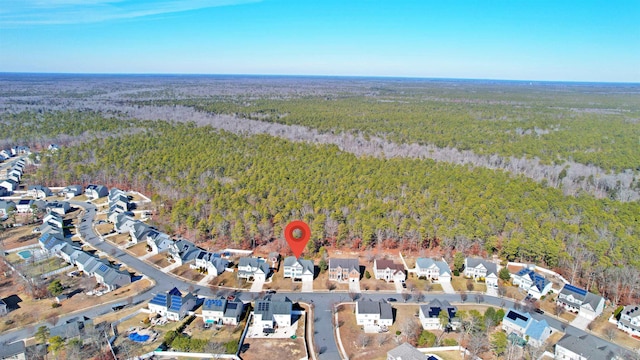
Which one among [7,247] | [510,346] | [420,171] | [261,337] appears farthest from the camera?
[420,171]

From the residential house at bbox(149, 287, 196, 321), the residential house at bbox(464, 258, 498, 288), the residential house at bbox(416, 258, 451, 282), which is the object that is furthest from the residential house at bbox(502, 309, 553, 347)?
the residential house at bbox(149, 287, 196, 321)

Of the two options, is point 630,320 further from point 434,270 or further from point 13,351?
point 13,351

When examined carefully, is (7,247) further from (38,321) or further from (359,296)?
(359,296)

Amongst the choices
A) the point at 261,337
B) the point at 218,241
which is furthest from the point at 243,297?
the point at 218,241

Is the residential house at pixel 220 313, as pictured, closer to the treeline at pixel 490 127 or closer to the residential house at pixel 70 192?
the residential house at pixel 70 192

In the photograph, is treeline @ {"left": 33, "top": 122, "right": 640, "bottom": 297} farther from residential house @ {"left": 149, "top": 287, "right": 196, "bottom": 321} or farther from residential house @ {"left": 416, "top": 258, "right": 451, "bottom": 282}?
residential house @ {"left": 149, "top": 287, "right": 196, "bottom": 321}

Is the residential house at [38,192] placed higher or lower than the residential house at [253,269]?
higher

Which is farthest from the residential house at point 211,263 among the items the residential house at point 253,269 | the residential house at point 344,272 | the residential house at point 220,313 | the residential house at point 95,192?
the residential house at point 95,192
